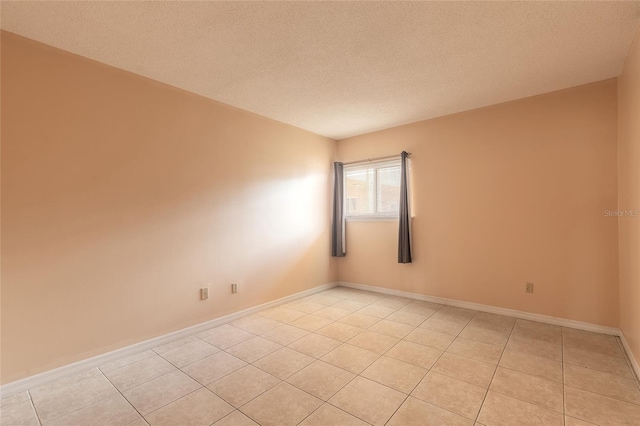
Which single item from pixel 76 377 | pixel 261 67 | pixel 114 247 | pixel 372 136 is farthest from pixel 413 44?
pixel 76 377

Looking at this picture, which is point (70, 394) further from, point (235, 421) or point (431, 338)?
point (431, 338)

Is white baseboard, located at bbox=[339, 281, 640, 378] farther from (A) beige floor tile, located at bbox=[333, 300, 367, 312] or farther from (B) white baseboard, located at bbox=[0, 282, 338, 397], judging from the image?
(B) white baseboard, located at bbox=[0, 282, 338, 397]

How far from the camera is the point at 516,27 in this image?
206 cm

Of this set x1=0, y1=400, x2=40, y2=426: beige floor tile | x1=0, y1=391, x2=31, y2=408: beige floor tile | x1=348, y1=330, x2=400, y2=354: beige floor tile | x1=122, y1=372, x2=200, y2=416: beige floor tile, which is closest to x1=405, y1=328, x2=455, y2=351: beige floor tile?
x1=348, y1=330, x2=400, y2=354: beige floor tile

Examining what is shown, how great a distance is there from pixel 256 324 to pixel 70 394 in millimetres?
1604

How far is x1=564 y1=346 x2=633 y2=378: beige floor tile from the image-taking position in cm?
220

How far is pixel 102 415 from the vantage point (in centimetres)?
177

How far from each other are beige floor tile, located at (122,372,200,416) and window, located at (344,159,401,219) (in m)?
3.28

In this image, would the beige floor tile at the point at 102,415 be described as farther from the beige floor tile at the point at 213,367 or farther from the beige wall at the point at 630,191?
the beige wall at the point at 630,191

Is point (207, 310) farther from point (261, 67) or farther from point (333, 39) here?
point (333, 39)

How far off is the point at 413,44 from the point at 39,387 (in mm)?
3755

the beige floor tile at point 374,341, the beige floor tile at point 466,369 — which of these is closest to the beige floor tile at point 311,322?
the beige floor tile at point 374,341

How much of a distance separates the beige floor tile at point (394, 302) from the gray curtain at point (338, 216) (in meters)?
1.02

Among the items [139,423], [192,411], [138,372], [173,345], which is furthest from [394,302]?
[139,423]
